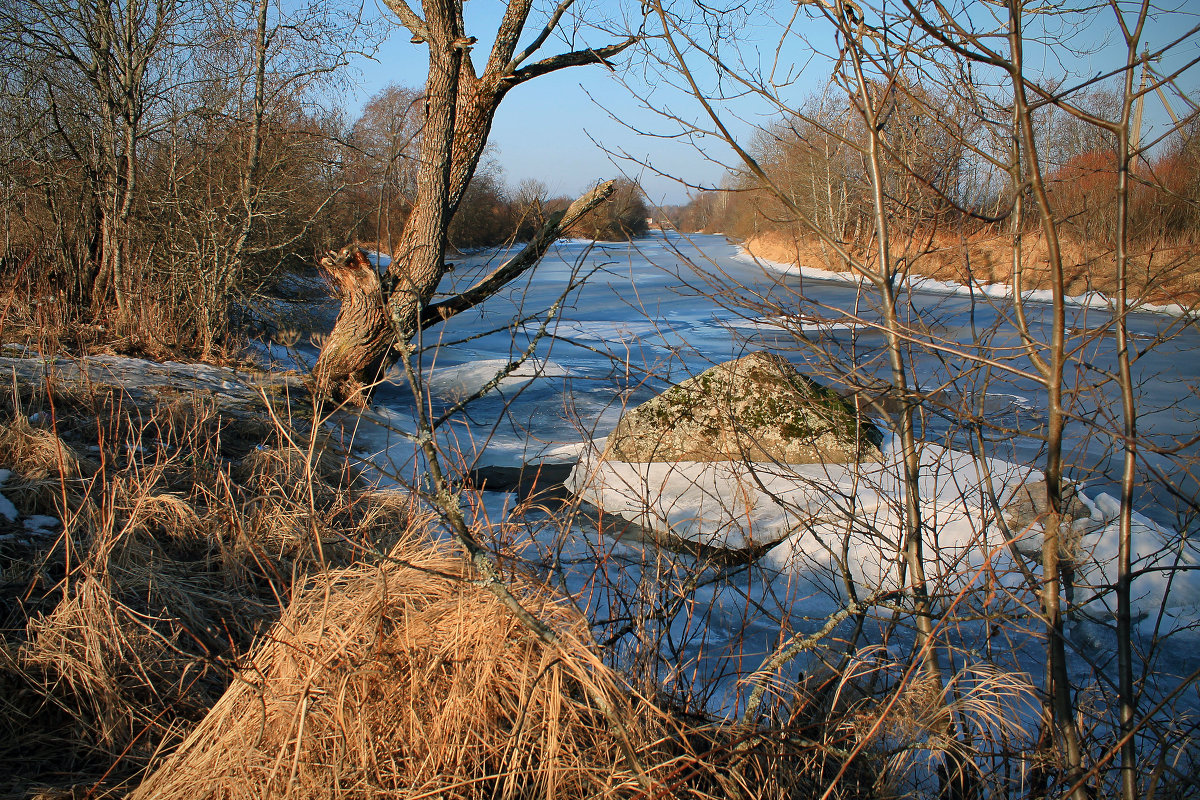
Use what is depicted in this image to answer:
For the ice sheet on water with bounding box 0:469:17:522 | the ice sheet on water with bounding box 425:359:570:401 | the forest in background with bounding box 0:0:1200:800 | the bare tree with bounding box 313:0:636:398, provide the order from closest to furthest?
the forest in background with bounding box 0:0:1200:800 < the ice sheet on water with bounding box 0:469:17:522 < the bare tree with bounding box 313:0:636:398 < the ice sheet on water with bounding box 425:359:570:401

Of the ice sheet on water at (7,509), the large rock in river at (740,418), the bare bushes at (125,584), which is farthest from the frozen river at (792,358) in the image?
the ice sheet on water at (7,509)

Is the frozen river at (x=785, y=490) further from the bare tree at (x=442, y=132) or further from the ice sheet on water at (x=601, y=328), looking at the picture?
the ice sheet on water at (x=601, y=328)

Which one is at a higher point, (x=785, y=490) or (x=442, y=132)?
(x=442, y=132)

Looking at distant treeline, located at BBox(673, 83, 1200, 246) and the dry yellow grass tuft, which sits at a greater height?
distant treeline, located at BBox(673, 83, 1200, 246)

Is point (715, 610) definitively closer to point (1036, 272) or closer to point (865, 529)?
point (865, 529)

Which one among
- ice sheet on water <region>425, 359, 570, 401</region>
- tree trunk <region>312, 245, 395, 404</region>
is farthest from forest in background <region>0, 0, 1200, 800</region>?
ice sheet on water <region>425, 359, 570, 401</region>

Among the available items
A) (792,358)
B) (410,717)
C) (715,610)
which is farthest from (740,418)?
(410,717)

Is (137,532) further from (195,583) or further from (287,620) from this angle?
(287,620)

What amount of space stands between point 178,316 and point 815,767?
976 cm

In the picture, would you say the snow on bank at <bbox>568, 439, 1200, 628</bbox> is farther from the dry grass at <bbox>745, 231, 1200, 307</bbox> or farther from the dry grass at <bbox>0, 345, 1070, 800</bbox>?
the dry grass at <bbox>0, 345, 1070, 800</bbox>

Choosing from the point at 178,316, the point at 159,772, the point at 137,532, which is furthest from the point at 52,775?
the point at 178,316

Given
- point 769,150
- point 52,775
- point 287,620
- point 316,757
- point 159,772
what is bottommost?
point 52,775

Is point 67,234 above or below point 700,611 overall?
above

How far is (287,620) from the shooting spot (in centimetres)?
221
